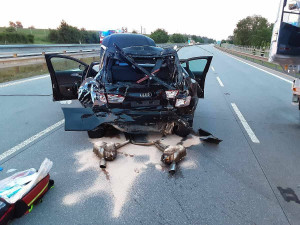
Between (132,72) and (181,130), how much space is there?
141cm

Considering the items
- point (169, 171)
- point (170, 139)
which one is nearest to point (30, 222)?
point (169, 171)

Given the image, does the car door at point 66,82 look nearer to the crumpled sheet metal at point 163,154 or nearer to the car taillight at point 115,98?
the car taillight at point 115,98

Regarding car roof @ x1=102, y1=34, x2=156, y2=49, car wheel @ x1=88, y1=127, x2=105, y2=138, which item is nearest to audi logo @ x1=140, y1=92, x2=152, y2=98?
car wheel @ x1=88, y1=127, x2=105, y2=138

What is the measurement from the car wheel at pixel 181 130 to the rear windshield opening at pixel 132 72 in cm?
88

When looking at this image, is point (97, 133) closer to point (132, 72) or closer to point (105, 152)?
point (105, 152)

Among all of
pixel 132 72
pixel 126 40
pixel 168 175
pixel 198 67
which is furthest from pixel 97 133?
pixel 126 40

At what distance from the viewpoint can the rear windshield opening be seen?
13.1 feet

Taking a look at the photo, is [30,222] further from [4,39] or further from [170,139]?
[4,39]

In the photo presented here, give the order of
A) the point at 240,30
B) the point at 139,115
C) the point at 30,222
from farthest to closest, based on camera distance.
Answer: the point at 240,30 < the point at 139,115 < the point at 30,222

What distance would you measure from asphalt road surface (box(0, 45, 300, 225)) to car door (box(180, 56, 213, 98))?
0.94 m

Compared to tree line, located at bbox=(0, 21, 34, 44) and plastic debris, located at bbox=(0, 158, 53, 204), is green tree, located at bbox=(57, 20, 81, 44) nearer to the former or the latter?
tree line, located at bbox=(0, 21, 34, 44)

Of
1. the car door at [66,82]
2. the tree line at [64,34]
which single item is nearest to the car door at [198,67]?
the car door at [66,82]

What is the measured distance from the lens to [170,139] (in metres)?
4.07

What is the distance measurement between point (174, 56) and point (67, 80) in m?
2.64
